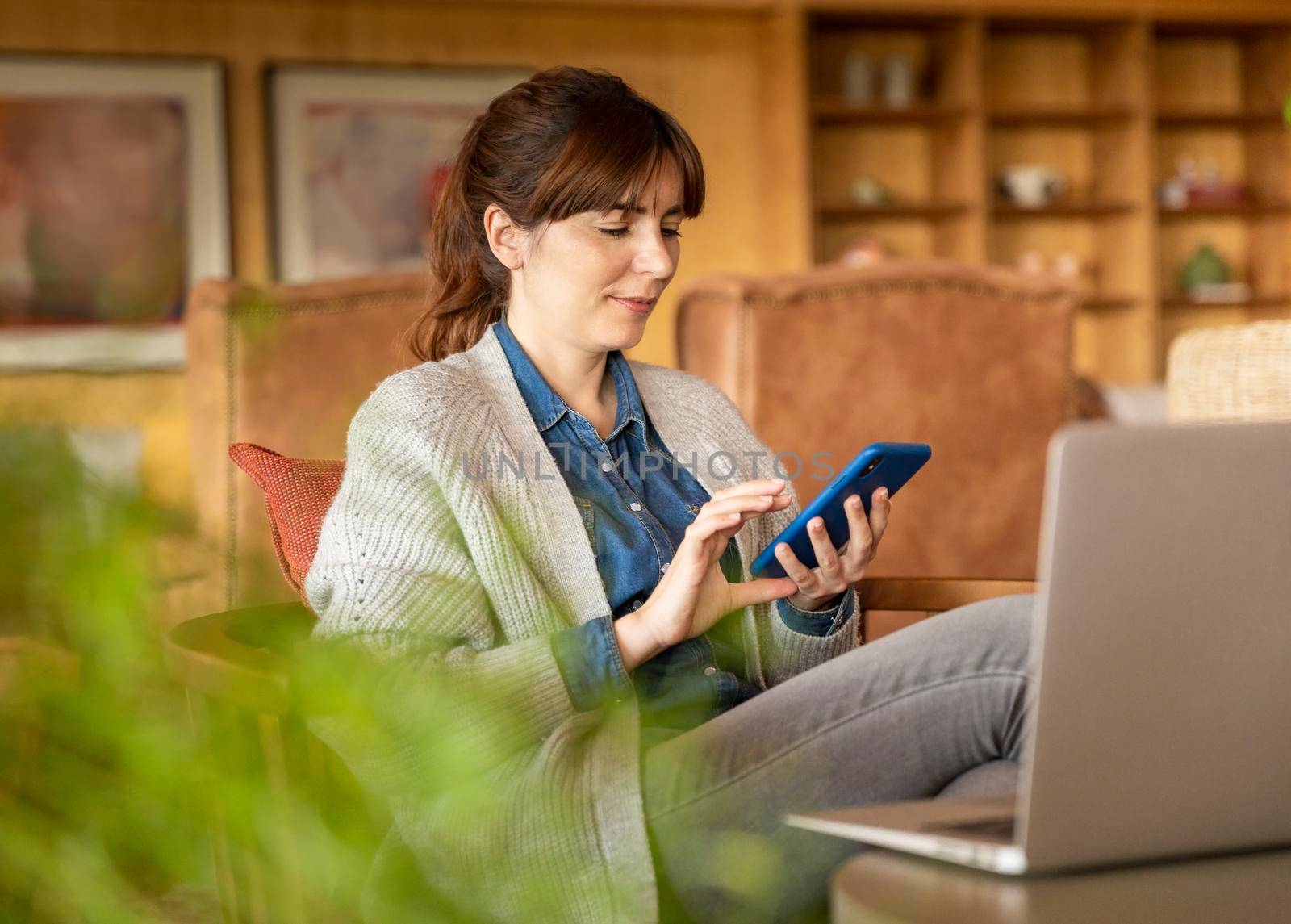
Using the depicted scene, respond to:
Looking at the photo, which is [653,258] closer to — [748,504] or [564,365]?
[564,365]

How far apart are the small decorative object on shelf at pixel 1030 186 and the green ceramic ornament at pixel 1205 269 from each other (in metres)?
0.72

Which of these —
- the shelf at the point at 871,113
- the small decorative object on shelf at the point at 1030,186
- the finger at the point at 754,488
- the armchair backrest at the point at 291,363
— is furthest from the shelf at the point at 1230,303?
the finger at the point at 754,488

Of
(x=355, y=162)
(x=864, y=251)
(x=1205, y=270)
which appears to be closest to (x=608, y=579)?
(x=355, y=162)

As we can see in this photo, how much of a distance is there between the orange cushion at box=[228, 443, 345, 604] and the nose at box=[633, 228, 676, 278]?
0.40m

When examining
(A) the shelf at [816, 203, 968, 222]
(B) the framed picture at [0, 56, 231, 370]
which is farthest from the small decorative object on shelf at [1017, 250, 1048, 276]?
(B) the framed picture at [0, 56, 231, 370]

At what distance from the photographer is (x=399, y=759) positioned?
0.33 m

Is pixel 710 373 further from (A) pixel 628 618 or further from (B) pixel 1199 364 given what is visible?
(A) pixel 628 618

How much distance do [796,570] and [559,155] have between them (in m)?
0.53

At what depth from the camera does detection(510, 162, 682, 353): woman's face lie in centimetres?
161

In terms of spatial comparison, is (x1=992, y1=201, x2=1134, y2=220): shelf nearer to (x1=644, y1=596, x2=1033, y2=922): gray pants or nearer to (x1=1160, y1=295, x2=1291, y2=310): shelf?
(x1=1160, y1=295, x2=1291, y2=310): shelf

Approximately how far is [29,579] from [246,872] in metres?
0.11

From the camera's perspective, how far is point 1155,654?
2.36ft

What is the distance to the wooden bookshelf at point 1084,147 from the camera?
6.01 m

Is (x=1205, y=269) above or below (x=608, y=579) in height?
above
